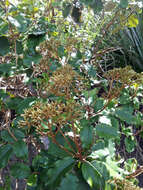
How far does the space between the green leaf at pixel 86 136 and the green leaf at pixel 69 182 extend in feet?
0.37

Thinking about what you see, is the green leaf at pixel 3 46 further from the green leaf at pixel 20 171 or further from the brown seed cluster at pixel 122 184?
the brown seed cluster at pixel 122 184

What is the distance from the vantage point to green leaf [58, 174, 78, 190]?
2.48ft

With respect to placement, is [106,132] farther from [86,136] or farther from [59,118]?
[59,118]

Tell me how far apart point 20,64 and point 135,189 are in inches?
30.0

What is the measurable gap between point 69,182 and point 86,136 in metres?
0.17

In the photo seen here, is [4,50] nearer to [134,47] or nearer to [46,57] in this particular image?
[46,57]

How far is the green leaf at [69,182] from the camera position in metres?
0.75

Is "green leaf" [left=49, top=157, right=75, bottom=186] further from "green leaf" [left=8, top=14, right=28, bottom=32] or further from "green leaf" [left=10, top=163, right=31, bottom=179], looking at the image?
"green leaf" [left=8, top=14, right=28, bottom=32]

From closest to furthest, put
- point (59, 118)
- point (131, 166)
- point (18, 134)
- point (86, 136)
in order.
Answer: point (59, 118)
point (86, 136)
point (18, 134)
point (131, 166)

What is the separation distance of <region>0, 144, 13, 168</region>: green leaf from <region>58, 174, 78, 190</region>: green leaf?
10.6 inches

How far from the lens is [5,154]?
3.04 feet

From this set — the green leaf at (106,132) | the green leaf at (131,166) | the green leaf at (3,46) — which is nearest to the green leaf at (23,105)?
the green leaf at (3,46)

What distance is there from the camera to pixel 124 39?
2645mm

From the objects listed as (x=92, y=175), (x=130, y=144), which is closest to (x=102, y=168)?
(x=92, y=175)
